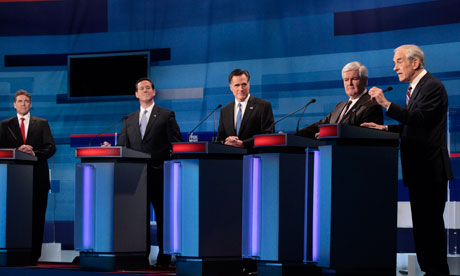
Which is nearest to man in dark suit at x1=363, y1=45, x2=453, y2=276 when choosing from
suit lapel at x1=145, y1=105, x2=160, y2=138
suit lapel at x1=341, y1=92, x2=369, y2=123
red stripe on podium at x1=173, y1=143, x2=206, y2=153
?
suit lapel at x1=341, y1=92, x2=369, y2=123

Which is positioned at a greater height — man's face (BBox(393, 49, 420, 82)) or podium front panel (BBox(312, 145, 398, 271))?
man's face (BBox(393, 49, 420, 82))

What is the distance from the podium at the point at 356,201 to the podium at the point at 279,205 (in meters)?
0.26

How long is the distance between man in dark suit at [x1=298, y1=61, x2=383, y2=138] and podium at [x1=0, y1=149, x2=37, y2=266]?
8.75 feet

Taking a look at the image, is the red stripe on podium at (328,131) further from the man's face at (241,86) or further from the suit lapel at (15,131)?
the suit lapel at (15,131)

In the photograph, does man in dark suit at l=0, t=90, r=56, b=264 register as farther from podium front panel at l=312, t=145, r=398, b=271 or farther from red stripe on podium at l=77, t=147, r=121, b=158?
podium front panel at l=312, t=145, r=398, b=271

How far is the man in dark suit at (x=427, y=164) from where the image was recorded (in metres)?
4.09

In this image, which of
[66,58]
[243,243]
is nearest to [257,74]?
[66,58]

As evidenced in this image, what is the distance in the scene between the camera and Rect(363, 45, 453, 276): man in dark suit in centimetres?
409

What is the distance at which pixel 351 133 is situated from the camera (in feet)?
13.1

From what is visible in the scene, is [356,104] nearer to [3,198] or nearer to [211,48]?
[3,198]

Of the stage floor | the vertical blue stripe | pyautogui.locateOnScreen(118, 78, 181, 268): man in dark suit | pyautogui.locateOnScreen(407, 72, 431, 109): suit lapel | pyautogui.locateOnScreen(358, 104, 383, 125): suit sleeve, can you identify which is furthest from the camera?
the vertical blue stripe

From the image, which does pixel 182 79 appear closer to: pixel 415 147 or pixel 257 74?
pixel 257 74

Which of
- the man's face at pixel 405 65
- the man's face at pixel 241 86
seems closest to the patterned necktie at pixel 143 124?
the man's face at pixel 241 86

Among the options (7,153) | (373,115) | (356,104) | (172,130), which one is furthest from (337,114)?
(7,153)
